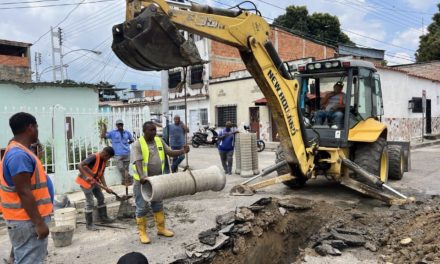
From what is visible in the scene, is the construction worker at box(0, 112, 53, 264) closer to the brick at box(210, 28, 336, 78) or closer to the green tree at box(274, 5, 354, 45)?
the brick at box(210, 28, 336, 78)

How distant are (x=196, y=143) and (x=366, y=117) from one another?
15024mm

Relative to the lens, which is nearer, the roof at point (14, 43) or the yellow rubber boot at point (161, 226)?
the yellow rubber boot at point (161, 226)

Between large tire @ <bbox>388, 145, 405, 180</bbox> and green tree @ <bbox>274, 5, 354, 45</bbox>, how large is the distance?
32.8m

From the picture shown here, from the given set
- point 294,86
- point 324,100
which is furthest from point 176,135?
point 294,86

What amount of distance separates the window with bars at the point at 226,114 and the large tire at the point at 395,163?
14.1 metres

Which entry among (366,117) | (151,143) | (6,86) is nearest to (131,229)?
(151,143)

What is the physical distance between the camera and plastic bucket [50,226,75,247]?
5387 millimetres

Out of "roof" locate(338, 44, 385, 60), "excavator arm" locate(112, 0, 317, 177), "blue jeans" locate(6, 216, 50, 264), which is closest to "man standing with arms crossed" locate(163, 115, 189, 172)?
"excavator arm" locate(112, 0, 317, 177)

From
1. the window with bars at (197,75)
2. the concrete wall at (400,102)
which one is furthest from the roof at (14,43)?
the concrete wall at (400,102)

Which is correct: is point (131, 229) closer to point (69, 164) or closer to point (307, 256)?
point (307, 256)

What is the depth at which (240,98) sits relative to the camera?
22.7 meters

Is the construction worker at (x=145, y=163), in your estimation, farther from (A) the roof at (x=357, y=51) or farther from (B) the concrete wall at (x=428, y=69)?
(B) the concrete wall at (x=428, y=69)

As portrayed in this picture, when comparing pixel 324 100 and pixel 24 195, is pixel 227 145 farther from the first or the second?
pixel 24 195

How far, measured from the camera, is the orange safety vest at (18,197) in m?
3.34
